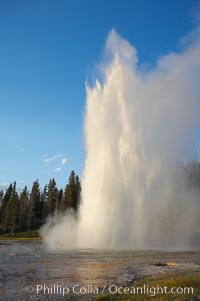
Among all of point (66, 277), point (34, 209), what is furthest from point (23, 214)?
point (66, 277)

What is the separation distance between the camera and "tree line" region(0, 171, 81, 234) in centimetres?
10194

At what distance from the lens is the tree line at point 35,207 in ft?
334

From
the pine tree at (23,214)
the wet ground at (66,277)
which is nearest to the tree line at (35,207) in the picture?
the pine tree at (23,214)

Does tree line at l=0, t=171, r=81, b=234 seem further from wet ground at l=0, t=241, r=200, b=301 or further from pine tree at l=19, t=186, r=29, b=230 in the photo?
wet ground at l=0, t=241, r=200, b=301

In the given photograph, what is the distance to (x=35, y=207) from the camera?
112 meters

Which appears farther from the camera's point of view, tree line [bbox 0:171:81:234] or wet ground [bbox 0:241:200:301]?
tree line [bbox 0:171:81:234]

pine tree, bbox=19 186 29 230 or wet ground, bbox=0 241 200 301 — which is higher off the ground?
pine tree, bbox=19 186 29 230

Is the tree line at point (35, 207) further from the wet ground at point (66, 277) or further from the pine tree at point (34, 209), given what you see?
the wet ground at point (66, 277)

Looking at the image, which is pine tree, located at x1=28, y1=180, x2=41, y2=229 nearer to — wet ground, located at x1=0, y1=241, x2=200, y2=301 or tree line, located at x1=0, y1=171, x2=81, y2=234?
tree line, located at x1=0, y1=171, x2=81, y2=234

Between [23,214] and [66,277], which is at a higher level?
[23,214]

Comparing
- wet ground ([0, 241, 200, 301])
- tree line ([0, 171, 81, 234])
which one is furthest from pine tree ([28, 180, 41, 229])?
wet ground ([0, 241, 200, 301])

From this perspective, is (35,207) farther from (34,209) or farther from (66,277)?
(66,277)

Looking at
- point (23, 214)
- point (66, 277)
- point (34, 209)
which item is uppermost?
point (34, 209)

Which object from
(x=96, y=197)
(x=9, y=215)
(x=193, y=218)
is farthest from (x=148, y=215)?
(x=9, y=215)
